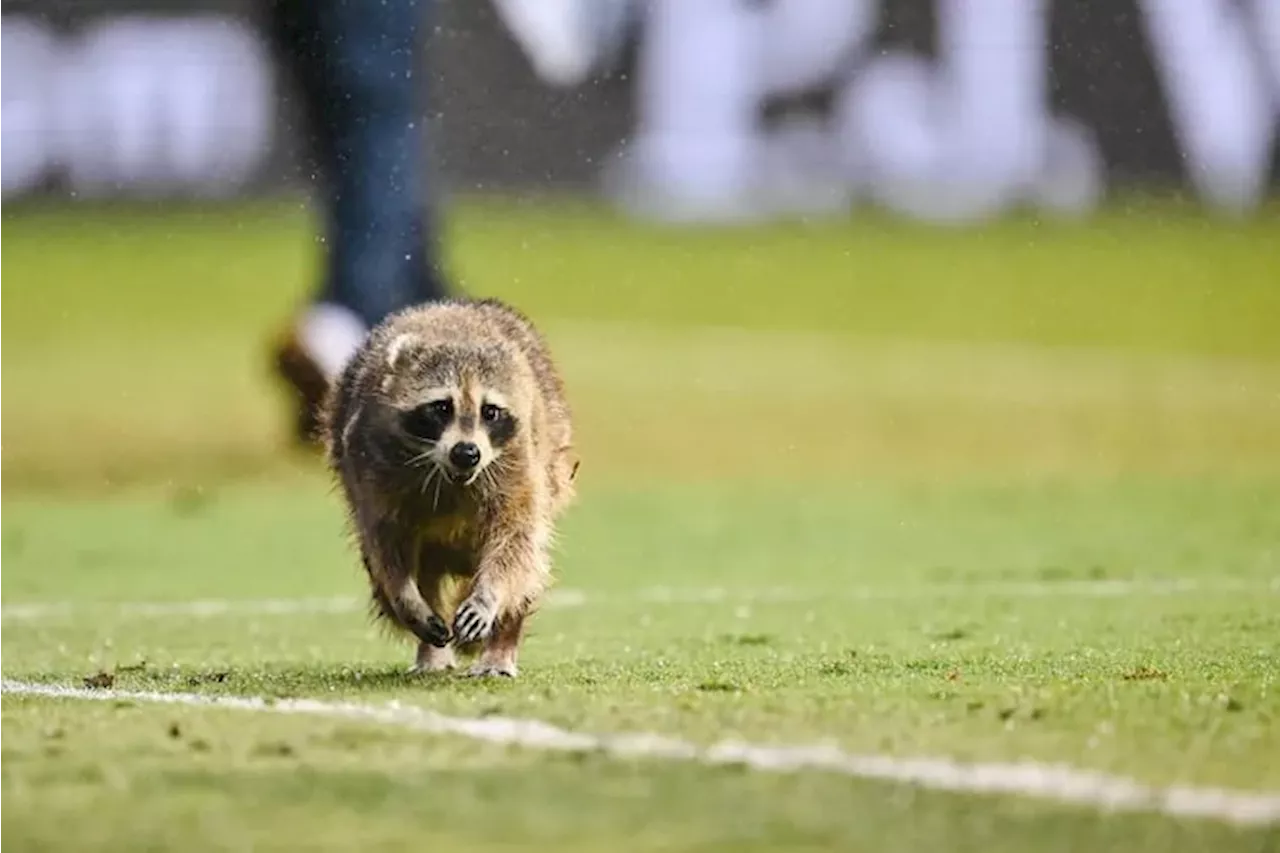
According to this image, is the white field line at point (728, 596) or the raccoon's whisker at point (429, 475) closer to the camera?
the raccoon's whisker at point (429, 475)

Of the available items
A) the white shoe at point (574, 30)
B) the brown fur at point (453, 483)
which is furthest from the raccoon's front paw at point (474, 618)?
the white shoe at point (574, 30)

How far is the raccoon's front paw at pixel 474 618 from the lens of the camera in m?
7.27

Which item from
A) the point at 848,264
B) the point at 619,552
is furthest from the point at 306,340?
the point at 848,264

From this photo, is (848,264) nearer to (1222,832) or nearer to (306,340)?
(306,340)

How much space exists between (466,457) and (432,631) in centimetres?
51

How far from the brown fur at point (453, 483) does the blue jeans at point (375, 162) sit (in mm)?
7240

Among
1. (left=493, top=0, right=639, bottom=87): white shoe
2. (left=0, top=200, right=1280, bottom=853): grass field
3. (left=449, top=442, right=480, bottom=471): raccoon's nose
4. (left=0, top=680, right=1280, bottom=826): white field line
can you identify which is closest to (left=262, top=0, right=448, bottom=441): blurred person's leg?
(left=0, top=200, right=1280, bottom=853): grass field

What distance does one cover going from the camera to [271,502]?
15.3 metres

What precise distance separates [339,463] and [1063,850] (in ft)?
12.0

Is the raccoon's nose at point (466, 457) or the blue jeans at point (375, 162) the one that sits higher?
the blue jeans at point (375, 162)

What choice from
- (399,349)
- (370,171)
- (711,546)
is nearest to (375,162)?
(370,171)

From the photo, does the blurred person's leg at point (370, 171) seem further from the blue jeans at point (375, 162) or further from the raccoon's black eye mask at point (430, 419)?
the raccoon's black eye mask at point (430, 419)

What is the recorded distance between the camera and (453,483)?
7426 mm

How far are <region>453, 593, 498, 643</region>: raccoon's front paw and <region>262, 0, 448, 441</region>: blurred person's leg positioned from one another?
7324 millimetres
